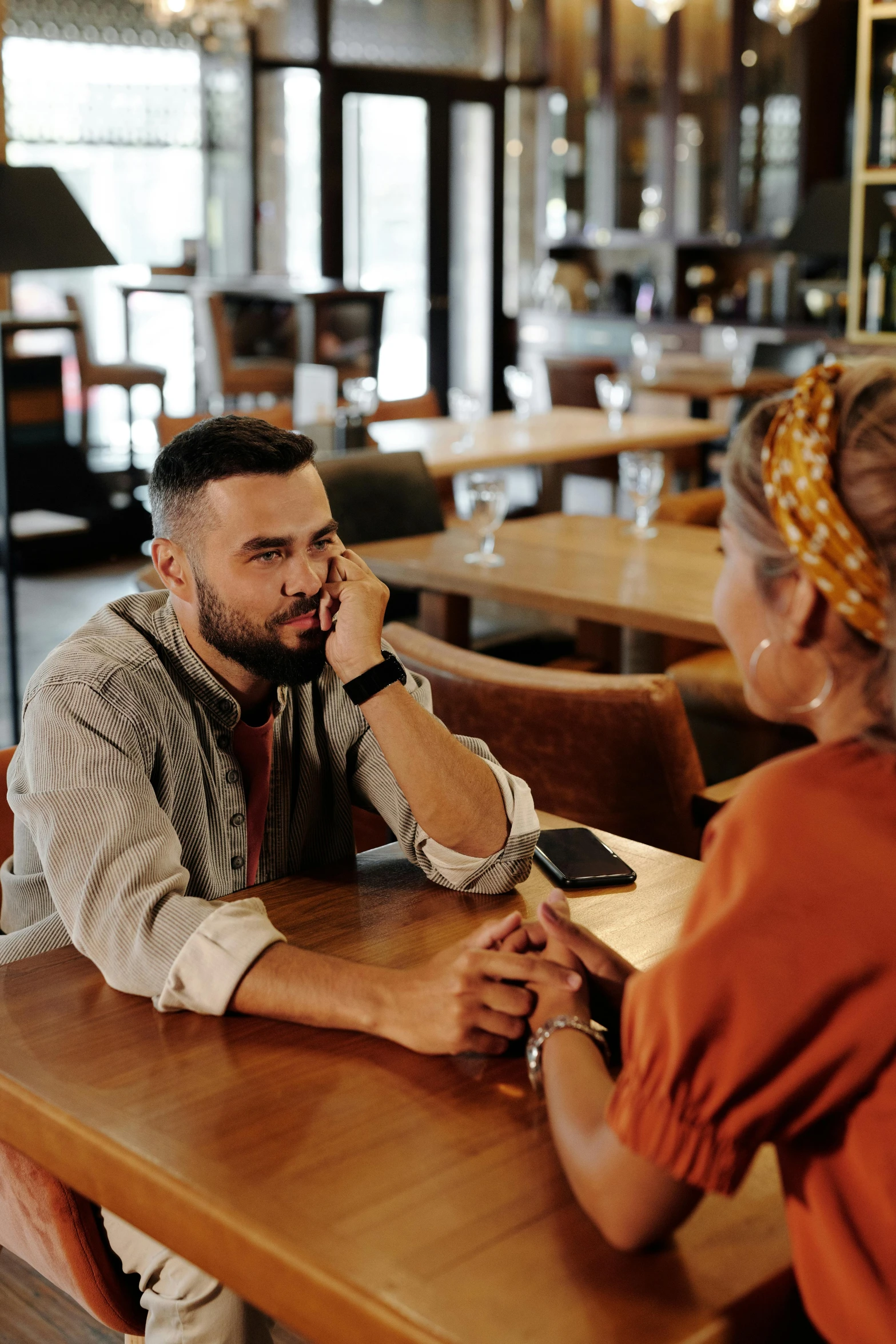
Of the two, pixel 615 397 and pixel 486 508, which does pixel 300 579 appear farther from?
pixel 615 397

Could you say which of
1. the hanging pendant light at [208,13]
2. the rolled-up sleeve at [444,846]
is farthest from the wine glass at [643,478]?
the hanging pendant light at [208,13]

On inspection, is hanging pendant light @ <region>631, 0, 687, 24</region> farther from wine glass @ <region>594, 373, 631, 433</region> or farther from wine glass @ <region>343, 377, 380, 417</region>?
wine glass @ <region>343, 377, 380, 417</region>

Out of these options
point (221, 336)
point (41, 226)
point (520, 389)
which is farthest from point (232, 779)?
point (221, 336)

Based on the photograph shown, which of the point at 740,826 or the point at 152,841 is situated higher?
the point at 740,826

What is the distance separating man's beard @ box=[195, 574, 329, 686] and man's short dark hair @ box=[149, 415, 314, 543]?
0.27ft

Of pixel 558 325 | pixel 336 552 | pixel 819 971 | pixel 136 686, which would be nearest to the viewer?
pixel 819 971

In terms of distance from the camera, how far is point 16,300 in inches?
327

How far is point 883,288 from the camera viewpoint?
5.49m

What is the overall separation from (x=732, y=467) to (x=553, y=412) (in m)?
5.29

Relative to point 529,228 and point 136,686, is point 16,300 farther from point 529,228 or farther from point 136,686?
point 136,686

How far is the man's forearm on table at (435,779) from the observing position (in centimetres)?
160

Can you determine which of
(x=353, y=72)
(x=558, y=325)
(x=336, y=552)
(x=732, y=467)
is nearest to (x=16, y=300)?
(x=353, y=72)

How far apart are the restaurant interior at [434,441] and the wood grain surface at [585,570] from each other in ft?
0.05

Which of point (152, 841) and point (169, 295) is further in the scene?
point (169, 295)
